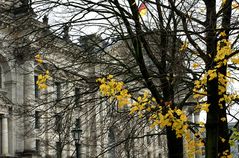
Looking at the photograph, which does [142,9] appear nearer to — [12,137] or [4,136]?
[4,136]

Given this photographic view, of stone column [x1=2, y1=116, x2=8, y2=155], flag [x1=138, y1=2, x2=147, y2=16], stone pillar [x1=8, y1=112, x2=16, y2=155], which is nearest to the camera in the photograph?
flag [x1=138, y1=2, x2=147, y2=16]

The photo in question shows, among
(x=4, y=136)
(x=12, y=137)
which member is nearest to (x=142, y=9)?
(x=4, y=136)

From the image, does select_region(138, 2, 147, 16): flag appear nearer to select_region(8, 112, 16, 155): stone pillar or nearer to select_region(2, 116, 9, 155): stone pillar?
select_region(2, 116, 9, 155): stone pillar

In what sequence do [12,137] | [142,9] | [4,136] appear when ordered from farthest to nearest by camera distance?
[12,137] → [4,136] → [142,9]

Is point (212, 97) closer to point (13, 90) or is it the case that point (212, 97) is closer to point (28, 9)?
point (28, 9)

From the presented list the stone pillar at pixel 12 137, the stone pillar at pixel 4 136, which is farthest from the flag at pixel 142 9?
the stone pillar at pixel 12 137

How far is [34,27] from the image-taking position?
1333cm

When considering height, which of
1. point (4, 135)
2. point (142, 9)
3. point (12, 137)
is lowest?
point (12, 137)

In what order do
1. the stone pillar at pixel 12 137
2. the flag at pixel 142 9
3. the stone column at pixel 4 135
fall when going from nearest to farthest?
the flag at pixel 142 9, the stone column at pixel 4 135, the stone pillar at pixel 12 137

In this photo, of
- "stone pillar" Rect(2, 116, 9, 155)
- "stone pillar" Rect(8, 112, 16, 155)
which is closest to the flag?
"stone pillar" Rect(2, 116, 9, 155)

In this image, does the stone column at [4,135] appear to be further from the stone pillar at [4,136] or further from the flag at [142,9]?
the flag at [142,9]

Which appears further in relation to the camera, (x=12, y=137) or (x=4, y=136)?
(x=12, y=137)

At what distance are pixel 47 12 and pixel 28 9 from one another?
0.53m

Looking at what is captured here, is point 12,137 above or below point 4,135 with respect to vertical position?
below
